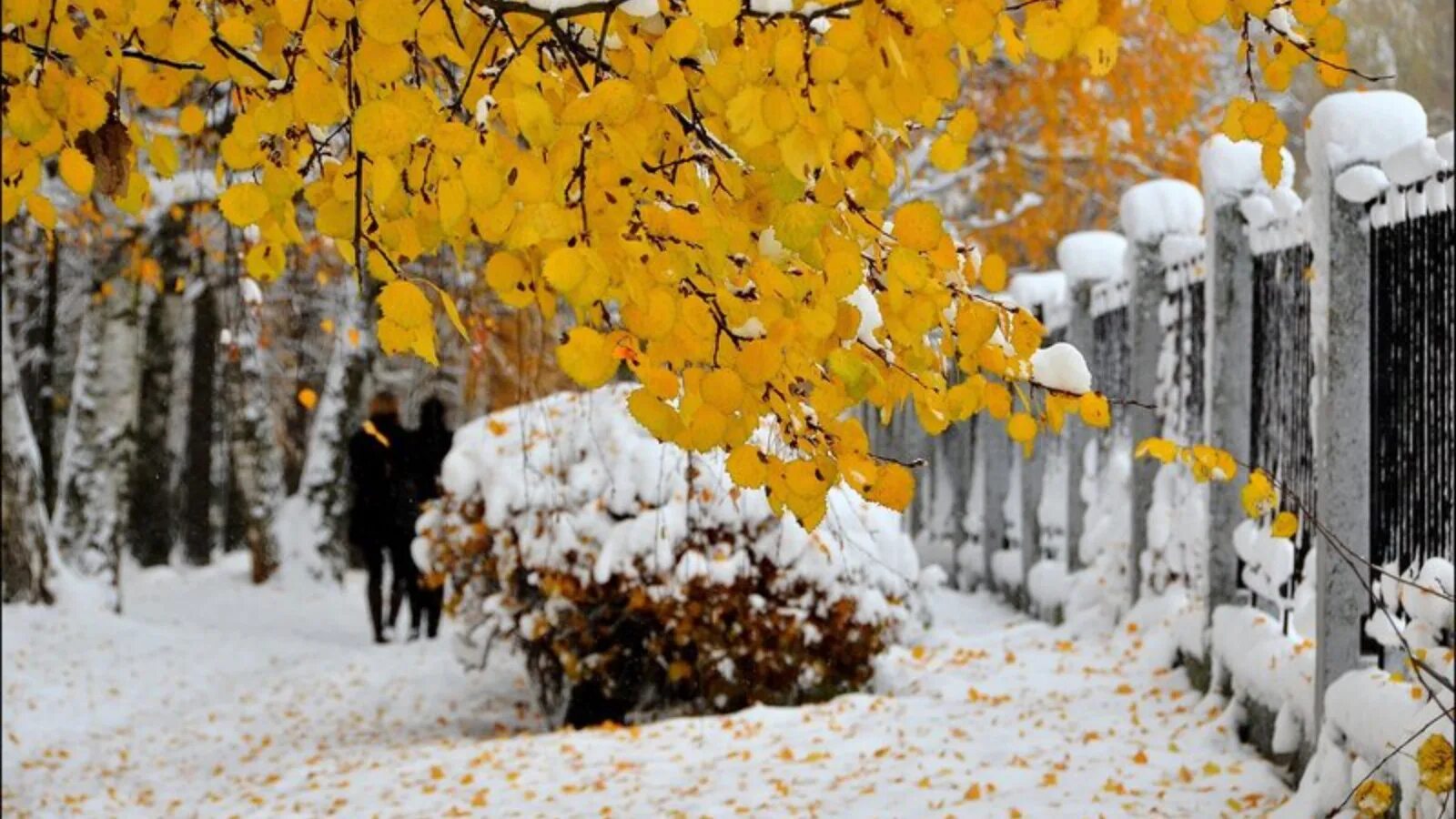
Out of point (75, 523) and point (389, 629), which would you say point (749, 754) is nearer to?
point (389, 629)

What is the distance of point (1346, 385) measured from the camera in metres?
4.64

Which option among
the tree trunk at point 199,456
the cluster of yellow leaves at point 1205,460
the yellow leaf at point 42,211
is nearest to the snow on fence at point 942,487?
the cluster of yellow leaves at point 1205,460

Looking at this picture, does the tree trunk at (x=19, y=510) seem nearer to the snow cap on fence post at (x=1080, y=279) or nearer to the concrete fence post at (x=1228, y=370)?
the snow cap on fence post at (x=1080, y=279)

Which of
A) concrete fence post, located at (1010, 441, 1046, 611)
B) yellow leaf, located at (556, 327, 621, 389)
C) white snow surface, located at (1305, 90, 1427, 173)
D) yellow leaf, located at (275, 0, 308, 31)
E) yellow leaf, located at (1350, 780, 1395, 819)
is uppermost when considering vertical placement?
white snow surface, located at (1305, 90, 1427, 173)

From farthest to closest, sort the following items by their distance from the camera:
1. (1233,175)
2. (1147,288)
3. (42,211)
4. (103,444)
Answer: (103,444)
(1147,288)
(1233,175)
(42,211)

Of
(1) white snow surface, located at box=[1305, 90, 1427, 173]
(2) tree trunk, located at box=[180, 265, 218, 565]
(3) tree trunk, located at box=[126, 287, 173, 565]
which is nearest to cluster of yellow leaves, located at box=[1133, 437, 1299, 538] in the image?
(1) white snow surface, located at box=[1305, 90, 1427, 173]

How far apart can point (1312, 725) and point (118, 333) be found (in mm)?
11343

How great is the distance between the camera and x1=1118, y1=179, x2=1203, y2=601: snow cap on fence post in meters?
7.50

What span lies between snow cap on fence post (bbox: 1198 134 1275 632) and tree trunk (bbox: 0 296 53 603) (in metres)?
9.07

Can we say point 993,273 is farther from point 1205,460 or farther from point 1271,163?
point 1205,460

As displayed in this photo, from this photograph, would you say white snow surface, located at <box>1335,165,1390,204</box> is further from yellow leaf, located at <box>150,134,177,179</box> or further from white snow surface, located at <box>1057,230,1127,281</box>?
white snow surface, located at <box>1057,230,1127,281</box>

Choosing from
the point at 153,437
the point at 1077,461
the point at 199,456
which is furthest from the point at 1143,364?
the point at 199,456

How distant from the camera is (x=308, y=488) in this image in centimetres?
1530

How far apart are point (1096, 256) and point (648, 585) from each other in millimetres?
3582
